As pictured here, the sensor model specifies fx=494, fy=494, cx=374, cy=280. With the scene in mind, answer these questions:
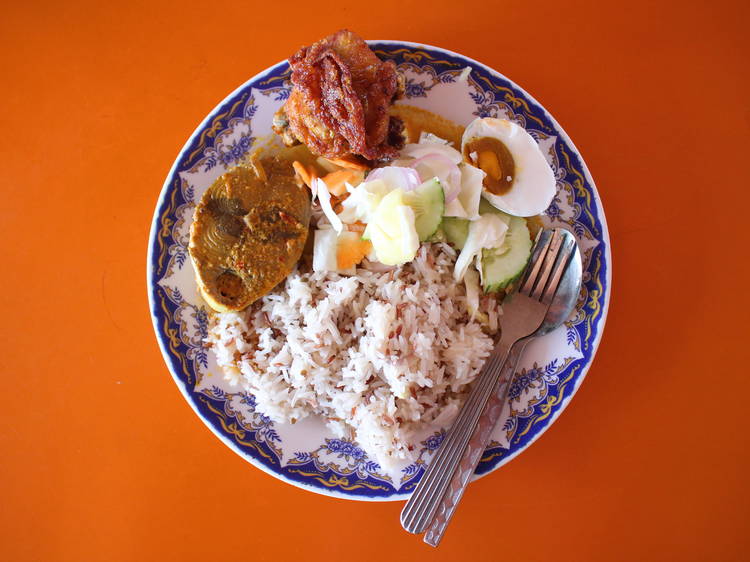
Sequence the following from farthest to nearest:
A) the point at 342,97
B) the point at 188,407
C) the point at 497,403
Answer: the point at 188,407 → the point at 497,403 → the point at 342,97

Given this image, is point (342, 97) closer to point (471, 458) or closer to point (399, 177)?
point (399, 177)

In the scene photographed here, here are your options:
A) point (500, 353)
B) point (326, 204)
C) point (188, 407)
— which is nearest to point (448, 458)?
point (500, 353)

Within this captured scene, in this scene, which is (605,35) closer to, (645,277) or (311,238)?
(645,277)

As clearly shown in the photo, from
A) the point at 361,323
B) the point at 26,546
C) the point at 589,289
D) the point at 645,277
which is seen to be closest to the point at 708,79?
the point at 645,277

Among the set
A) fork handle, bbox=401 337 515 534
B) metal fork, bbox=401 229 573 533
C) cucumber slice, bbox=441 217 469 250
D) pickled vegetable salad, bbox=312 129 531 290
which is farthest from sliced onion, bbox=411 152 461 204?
fork handle, bbox=401 337 515 534

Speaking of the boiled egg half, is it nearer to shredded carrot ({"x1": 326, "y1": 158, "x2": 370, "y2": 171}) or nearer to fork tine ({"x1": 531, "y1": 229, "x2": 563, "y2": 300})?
fork tine ({"x1": 531, "y1": 229, "x2": 563, "y2": 300})

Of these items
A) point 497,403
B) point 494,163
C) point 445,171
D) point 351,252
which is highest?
point 494,163
